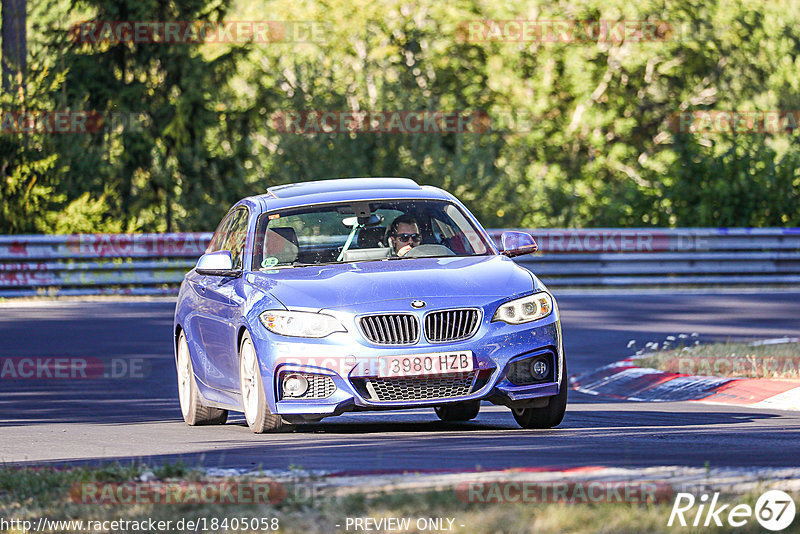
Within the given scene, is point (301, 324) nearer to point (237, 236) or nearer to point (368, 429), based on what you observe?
point (368, 429)

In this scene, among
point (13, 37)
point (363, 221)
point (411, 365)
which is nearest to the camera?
point (411, 365)

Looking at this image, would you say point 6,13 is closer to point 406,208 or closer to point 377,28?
point 377,28

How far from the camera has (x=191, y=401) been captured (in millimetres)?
11352

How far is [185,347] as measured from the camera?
38.0 ft

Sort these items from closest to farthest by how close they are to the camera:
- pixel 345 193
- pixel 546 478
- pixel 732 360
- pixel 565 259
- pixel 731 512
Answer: pixel 731 512 < pixel 546 478 < pixel 345 193 < pixel 732 360 < pixel 565 259

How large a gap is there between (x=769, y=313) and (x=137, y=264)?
382 inches

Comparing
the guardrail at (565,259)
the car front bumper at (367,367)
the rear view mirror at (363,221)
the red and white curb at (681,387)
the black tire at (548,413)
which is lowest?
the guardrail at (565,259)

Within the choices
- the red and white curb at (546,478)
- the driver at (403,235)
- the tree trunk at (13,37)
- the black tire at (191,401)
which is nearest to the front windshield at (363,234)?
the driver at (403,235)
